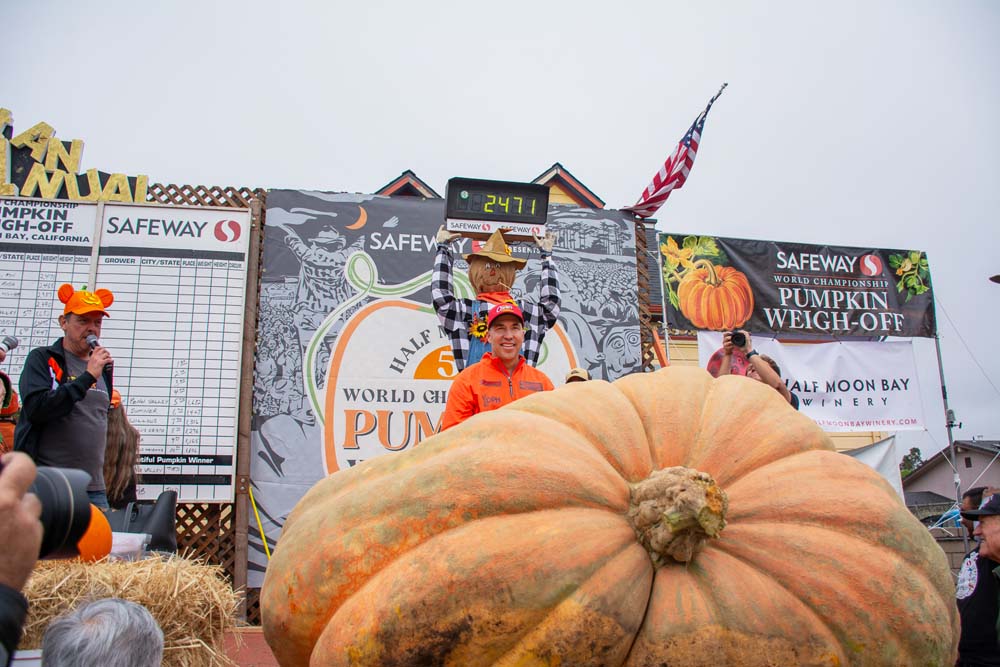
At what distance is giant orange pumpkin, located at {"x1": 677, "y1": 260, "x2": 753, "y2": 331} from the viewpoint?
871cm

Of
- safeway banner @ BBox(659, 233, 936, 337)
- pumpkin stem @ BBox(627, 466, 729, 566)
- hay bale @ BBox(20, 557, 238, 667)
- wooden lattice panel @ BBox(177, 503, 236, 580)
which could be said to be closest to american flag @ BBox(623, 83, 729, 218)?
safeway banner @ BBox(659, 233, 936, 337)

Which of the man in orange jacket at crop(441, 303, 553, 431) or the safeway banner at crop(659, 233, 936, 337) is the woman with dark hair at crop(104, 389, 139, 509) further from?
the safeway banner at crop(659, 233, 936, 337)

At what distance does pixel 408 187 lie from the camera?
38.2ft

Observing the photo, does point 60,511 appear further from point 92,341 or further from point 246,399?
point 246,399

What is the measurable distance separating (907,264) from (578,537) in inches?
361

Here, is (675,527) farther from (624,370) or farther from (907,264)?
(907,264)

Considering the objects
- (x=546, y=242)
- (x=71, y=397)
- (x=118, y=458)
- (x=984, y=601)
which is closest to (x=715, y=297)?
(x=546, y=242)

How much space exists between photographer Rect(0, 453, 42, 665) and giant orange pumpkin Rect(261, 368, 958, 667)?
72cm

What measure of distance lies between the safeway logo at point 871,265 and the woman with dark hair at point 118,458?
8253 mm

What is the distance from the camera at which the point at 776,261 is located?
8.97 meters

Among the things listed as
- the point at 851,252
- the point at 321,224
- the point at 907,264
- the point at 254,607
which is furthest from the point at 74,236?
the point at 907,264

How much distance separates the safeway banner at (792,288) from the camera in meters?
8.80

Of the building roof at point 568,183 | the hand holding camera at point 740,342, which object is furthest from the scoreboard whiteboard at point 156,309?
the building roof at point 568,183

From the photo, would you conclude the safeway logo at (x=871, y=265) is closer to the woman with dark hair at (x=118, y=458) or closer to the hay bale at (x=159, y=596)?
the woman with dark hair at (x=118, y=458)
